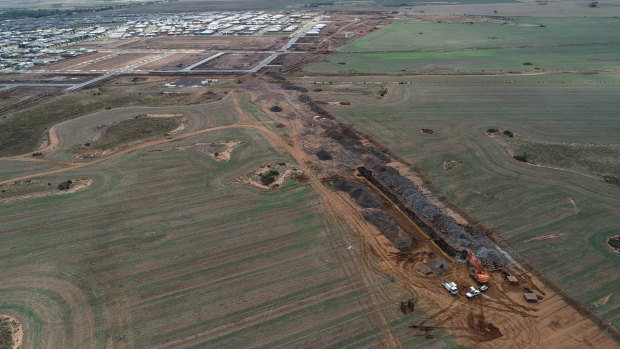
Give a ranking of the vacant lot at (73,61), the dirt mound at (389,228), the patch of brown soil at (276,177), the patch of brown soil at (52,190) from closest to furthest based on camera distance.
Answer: the dirt mound at (389,228), the patch of brown soil at (52,190), the patch of brown soil at (276,177), the vacant lot at (73,61)

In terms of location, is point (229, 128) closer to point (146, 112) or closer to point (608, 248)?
point (146, 112)

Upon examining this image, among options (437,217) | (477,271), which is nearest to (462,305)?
(477,271)

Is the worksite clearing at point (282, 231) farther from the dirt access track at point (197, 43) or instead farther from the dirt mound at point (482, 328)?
the dirt access track at point (197, 43)

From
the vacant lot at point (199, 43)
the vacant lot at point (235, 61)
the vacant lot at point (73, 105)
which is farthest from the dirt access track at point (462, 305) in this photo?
the vacant lot at point (199, 43)

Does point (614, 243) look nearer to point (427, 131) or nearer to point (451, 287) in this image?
point (451, 287)

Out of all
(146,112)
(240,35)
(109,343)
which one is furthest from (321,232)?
(240,35)

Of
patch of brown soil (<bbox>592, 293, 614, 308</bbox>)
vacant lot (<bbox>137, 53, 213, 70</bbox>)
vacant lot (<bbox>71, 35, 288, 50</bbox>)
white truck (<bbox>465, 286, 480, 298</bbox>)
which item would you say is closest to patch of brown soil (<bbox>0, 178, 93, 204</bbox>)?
white truck (<bbox>465, 286, 480, 298</bbox>)
